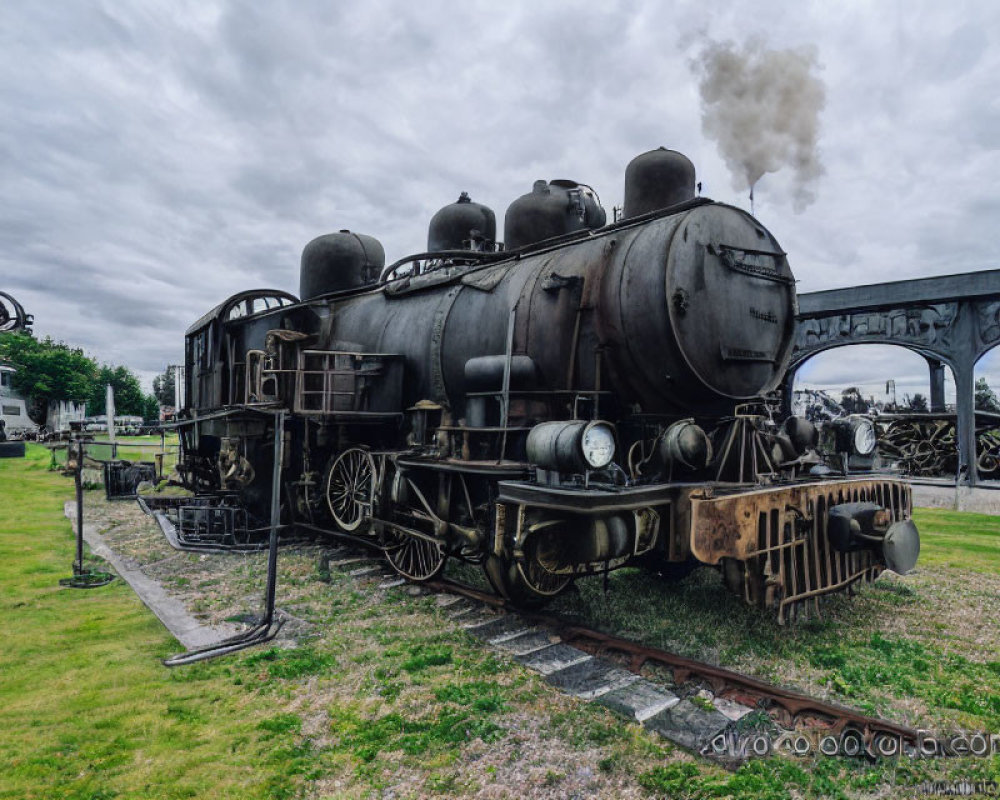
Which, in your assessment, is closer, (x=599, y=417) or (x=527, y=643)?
(x=527, y=643)

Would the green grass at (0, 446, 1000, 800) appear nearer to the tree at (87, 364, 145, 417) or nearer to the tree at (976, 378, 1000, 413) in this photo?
the tree at (976, 378, 1000, 413)

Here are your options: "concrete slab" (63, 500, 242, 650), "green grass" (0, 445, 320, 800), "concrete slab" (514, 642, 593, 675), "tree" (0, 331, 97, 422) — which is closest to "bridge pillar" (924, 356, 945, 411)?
"concrete slab" (514, 642, 593, 675)

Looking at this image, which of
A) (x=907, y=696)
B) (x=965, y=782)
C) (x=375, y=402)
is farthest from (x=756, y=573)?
(x=375, y=402)

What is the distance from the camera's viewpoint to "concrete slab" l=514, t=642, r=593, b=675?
15.5 feet

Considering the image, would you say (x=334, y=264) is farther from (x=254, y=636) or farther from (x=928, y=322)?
(x=928, y=322)

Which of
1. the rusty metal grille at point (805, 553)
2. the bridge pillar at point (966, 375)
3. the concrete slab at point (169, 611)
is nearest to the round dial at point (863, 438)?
the rusty metal grille at point (805, 553)

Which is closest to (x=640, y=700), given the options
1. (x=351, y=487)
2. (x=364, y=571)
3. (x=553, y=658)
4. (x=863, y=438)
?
(x=553, y=658)

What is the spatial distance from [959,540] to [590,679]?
8.82 meters

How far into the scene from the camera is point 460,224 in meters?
9.84

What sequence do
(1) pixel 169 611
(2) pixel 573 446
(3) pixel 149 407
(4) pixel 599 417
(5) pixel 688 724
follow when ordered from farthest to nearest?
1. (3) pixel 149 407
2. (1) pixel 169 611
3. (4) pixel 599 417
4. (2) pixel 573 446
5. (5) pixel 688 724

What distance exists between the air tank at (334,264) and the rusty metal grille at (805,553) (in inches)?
325

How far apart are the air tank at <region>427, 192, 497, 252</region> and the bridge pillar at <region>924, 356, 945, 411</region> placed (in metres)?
16.2

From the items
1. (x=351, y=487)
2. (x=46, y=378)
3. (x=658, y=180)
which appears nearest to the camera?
(x=658, y=180)

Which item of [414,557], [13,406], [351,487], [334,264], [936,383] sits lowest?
[414,557]
